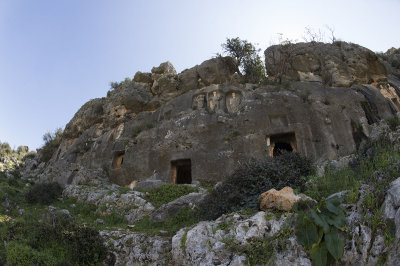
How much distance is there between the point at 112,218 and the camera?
1180cm

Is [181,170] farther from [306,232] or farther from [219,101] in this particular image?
[306,232]

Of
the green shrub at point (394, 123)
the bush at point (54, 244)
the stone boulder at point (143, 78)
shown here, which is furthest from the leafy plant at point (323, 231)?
the stone boulder at point (143, 78)

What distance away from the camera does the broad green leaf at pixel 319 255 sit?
5.63 metres

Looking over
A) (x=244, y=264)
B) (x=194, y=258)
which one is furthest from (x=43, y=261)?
(x=244, y=264)

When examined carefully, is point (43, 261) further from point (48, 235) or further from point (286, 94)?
point (286, 94)

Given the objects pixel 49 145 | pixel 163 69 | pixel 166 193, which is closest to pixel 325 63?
pixel 163 69

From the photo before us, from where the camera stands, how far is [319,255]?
18.7 feet

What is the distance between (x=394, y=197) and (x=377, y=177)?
112cm

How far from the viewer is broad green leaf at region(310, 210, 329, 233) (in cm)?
578

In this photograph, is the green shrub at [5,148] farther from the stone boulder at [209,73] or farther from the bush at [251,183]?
the bush at [251,183]

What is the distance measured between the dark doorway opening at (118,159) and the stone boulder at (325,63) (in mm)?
10181

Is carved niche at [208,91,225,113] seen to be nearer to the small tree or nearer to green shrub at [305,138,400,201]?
the small tree

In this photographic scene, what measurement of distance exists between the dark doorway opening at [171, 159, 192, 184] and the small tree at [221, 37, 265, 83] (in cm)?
774

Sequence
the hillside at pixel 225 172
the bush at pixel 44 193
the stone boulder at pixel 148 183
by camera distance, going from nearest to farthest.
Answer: the hillside at pixel 225 172 < the bush at pixel 44 193 < the stone boulder at pixel 148 183
